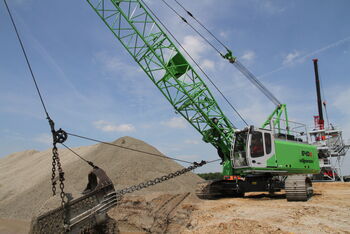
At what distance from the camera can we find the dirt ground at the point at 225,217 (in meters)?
5.53

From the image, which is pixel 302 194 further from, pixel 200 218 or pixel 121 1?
pixel 121 1

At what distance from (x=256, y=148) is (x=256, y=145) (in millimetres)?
110

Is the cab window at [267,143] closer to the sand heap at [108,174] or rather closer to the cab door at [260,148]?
the cab door at [260,148]

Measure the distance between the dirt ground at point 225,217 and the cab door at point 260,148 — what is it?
5.20ft

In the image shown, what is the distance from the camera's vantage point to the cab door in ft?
30.5

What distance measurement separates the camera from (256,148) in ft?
31.0

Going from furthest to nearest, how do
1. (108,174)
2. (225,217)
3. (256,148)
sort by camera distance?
(108,174) < (256,148) < (225,217)

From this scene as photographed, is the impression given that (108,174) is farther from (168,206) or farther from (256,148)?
(256,148)

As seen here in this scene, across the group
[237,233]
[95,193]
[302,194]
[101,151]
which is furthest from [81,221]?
[101,151]

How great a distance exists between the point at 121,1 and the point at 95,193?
1004 cm

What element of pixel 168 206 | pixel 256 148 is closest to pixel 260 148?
pixel 256 148

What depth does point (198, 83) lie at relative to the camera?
12641 millimetres

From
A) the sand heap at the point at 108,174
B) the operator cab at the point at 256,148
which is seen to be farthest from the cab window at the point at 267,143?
the sand heap at the point at 108,174

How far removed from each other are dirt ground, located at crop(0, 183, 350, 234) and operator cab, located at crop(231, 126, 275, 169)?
5.28 ft
